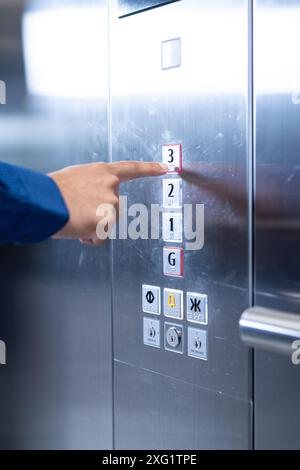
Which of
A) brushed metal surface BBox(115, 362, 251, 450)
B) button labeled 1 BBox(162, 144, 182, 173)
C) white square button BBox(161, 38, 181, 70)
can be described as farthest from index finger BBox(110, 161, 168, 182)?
brushed metal surface BBox(115, 362, 251, 450)

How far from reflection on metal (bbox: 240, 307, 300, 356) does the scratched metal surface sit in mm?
49

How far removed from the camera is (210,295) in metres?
0.82

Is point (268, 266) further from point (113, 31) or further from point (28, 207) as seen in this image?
point (113, 31)

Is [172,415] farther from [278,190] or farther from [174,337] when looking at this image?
[278,190]

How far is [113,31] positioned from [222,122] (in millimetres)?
263

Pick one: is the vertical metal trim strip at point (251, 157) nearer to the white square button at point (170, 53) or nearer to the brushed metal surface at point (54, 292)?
the white square button at point (170, 53)

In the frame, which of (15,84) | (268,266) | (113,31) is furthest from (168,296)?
(15,84)

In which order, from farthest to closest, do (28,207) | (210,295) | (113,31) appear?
(113,31) < (210,295) < (28,207)

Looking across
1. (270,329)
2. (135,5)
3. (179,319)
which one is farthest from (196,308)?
(135,5)

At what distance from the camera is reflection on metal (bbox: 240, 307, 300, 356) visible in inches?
27.8

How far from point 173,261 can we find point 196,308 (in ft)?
0.24

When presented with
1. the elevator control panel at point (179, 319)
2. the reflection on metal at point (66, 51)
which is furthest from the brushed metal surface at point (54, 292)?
the elevator control panel at point (179, 319)

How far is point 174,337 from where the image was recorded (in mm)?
874

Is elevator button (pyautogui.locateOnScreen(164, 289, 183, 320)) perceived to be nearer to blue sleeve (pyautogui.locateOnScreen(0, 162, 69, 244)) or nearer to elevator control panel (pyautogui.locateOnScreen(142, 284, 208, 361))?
elevator control panel (pyautogui.locateOnScreen(142, 284, 208, 361))
